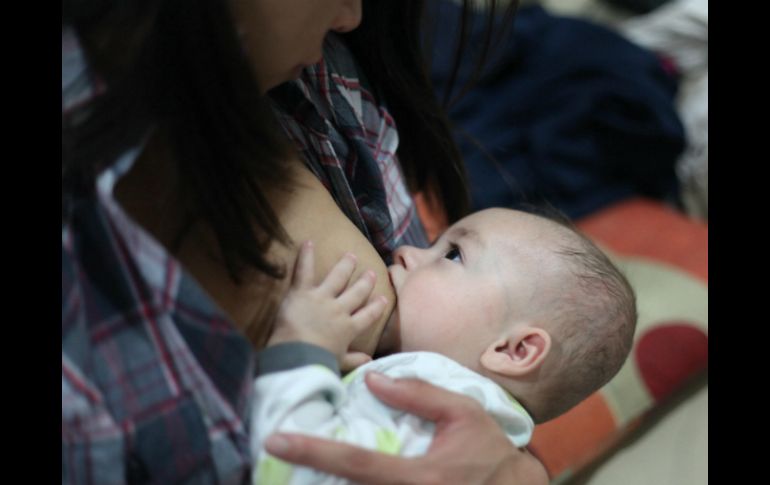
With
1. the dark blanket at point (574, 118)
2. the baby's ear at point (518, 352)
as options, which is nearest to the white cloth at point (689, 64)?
the dark blanket at point (574, 118)

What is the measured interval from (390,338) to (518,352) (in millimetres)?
133

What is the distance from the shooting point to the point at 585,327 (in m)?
0.85

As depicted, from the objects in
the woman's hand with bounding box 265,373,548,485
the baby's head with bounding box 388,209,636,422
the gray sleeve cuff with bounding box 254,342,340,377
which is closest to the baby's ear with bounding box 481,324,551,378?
the baby's head with bounding box 388,209,636,422

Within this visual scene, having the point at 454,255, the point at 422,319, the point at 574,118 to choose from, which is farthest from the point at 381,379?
the point at 574,118

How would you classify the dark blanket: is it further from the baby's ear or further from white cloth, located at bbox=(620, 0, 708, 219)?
the baby's ear

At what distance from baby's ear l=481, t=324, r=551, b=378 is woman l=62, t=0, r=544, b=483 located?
0.45 ft

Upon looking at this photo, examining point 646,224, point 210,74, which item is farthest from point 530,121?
point 210,74

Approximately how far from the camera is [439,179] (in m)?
1.05

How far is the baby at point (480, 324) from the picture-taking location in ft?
2.23

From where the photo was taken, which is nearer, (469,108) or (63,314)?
(63,314)

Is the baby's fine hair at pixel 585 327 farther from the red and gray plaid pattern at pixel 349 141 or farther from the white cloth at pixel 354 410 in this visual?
the red and gray plaid pattern at pixel 349 141

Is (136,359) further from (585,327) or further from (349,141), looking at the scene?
(585,327)

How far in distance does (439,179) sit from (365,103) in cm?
19
